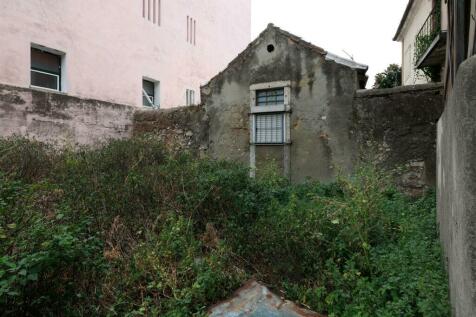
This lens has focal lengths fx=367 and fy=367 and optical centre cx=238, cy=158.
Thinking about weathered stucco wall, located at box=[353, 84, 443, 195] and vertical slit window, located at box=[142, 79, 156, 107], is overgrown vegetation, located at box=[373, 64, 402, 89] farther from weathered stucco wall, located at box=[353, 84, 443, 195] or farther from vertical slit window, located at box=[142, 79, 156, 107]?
vertical slit window, located at box=[142, 79, 156, 107]

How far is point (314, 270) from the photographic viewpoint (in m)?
4.21

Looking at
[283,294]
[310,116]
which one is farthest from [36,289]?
[310,116]

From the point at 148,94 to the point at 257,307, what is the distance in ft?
44.0

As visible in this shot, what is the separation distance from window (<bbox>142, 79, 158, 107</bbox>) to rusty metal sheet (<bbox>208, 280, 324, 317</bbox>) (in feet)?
41.3

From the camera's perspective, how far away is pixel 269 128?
9.41 metres

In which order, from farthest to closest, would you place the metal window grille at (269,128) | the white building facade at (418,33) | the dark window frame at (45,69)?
the dark window frame at (45,69) → the white building facade at (418,33) → the metal window grille at (269,128)

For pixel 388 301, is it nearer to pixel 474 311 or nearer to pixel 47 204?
pixel 474 311

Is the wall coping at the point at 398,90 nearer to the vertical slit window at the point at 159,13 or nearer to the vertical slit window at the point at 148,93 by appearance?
the vertical slit window at the point at 148,93

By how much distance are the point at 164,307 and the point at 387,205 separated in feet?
12.7

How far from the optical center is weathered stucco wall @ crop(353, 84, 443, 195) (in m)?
7.57

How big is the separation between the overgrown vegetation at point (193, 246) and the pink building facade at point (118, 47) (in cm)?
556

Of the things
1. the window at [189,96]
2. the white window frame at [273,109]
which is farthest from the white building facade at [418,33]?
the window at [189,96]

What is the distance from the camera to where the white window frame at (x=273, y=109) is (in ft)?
29.9

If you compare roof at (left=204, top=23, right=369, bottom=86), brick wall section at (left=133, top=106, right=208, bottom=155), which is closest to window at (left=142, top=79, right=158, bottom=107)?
brick wall section at (left=133, top=106, right=208, bottom=155)
